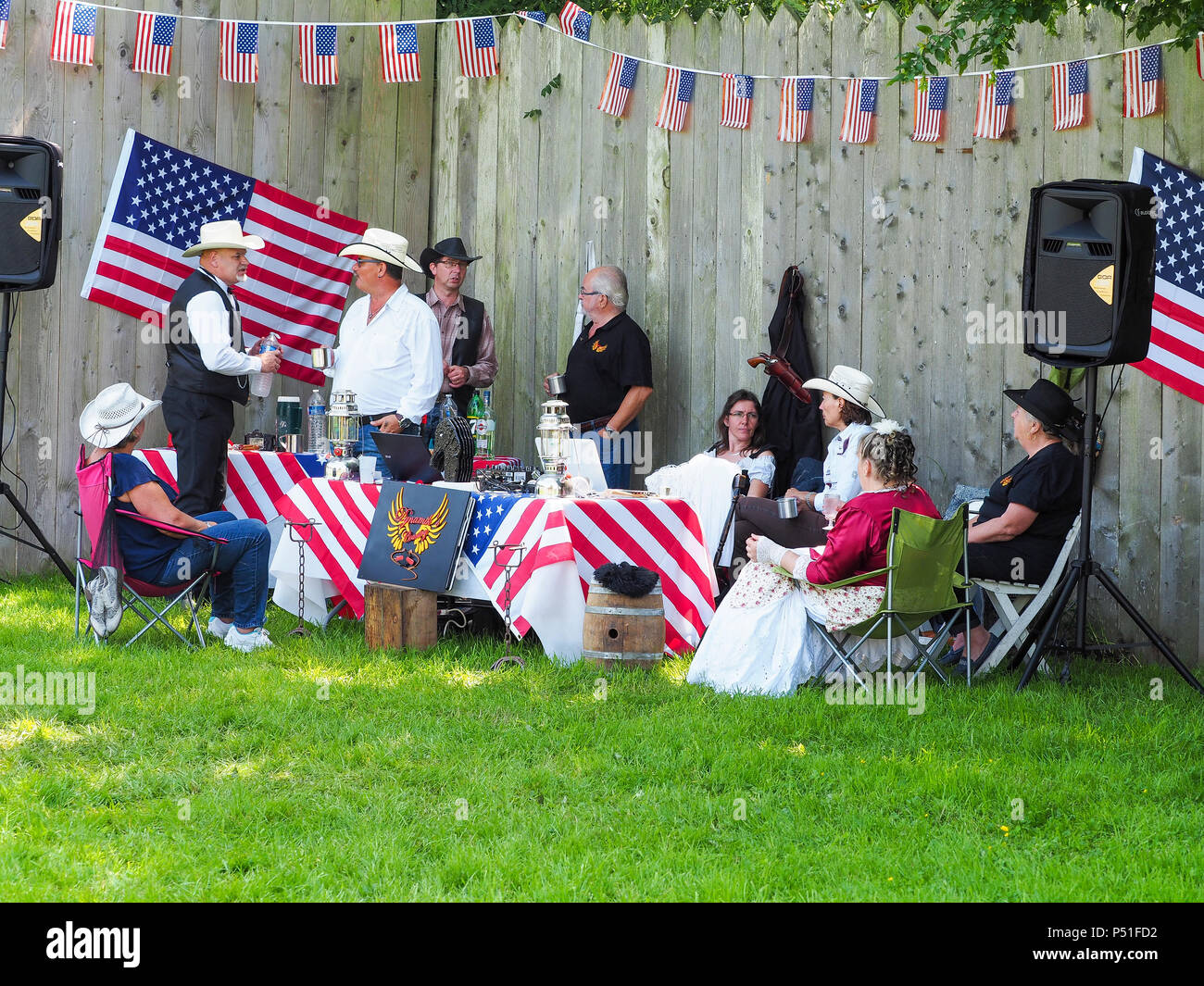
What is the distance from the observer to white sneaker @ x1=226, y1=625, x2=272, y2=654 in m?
6.41

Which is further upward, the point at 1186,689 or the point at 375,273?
the point at 375,273

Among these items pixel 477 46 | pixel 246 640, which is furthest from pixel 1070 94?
pixel 246 640

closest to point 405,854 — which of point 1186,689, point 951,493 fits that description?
point 1186,689

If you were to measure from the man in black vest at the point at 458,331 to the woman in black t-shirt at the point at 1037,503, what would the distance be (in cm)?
343

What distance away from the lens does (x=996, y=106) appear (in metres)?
6.89

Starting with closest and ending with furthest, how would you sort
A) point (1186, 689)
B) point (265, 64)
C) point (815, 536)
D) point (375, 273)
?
point (1186, 689)
point (815, 536)
point (375, 273)
point (265, 64)

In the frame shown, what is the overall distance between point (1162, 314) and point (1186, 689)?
1783 mm

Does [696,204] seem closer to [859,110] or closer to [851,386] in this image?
[859,110]

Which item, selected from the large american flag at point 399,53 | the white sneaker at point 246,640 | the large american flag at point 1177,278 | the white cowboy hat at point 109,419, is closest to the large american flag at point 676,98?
the large american flag at point 399,53

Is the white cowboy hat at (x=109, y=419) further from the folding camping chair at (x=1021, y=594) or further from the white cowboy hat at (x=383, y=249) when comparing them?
the folding camping chair at (x=1021, y=594)

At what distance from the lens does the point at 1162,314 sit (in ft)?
21.4

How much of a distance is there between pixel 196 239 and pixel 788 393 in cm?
397

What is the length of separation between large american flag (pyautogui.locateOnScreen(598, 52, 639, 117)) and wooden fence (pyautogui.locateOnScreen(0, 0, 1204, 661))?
82 mm
